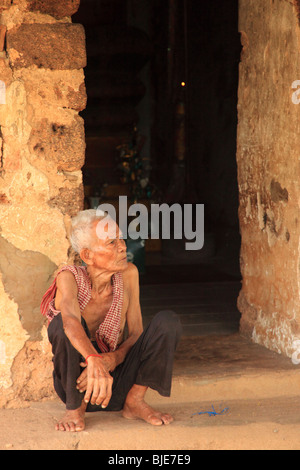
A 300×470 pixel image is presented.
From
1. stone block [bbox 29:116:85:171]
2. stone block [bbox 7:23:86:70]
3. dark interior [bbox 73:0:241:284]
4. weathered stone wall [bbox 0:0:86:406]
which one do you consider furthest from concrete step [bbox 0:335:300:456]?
dark interior [bbox 73:0:241:284]

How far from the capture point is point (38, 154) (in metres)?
2.82

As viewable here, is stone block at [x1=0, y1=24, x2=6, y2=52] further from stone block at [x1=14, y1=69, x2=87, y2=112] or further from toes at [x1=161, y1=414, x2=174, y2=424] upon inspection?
toes at [x1=161, y1=414, x2=174, y2=424]

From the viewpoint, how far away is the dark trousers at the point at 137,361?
241 cm

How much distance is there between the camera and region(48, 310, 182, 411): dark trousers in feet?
7.89

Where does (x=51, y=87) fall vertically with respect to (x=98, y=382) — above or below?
above

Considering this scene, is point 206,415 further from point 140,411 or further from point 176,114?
point 176,114

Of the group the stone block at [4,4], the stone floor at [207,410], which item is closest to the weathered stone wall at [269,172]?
the stone floor at [207,410]

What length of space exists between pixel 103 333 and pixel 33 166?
2.86 feet

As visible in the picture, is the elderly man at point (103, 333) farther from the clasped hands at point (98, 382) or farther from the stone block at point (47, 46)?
the stone block at point (47, 46)

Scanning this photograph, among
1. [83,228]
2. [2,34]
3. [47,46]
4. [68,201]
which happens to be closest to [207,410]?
[83,228]

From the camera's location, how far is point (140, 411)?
8.51 feet

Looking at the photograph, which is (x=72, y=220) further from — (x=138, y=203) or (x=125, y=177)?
(x=125, y=177)

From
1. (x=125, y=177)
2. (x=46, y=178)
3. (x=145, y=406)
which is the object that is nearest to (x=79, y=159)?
(x=46, y=178)

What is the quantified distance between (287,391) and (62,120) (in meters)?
1.77
